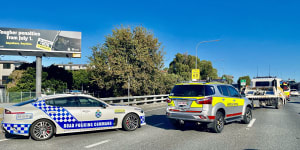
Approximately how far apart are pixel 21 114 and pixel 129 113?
3406 millimetres

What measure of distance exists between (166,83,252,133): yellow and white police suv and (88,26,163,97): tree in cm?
1337

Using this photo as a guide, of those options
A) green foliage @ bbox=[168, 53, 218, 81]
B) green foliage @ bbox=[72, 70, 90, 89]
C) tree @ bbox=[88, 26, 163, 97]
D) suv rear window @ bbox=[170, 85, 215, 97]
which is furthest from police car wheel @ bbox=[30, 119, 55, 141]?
green foliage @ bbox=[168, 53, 218, 81]

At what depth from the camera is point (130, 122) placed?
884cm

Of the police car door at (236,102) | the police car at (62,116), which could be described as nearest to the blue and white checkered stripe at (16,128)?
the police car at (62,116)

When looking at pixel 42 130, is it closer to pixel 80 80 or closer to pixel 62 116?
pixel 62 116

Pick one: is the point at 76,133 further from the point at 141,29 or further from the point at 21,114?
the point at 141,29

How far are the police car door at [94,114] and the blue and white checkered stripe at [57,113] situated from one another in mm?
421

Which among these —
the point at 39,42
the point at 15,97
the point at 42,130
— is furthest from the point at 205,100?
the point at 39,42

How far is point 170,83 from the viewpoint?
1125 inches

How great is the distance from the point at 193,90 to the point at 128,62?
15.9 m

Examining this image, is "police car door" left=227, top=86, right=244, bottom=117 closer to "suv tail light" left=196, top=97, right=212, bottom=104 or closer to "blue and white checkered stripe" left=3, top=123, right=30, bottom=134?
"suv tail light" left=196, top=97, right=212, bottom=104

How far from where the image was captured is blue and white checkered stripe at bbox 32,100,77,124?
291 inches

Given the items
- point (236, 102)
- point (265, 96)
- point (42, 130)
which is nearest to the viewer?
point (42, 130)

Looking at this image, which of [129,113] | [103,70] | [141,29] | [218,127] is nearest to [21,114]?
[129,113]
